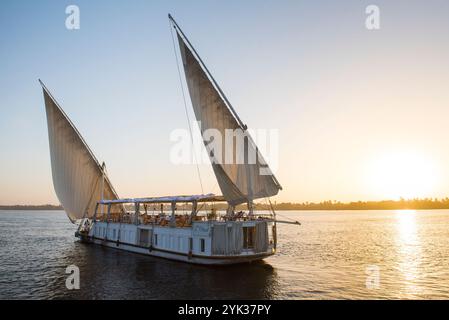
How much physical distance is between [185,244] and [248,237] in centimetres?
629

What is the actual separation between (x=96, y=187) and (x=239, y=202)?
31323 mm

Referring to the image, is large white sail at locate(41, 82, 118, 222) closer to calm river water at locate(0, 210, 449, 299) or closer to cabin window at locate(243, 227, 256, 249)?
→ calm river water at locate(0, 210, 449, 299)

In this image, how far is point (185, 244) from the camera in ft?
112

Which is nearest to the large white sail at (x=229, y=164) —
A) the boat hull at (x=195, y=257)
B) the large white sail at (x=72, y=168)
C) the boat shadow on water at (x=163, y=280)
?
the boat hull at (x=195, y=257)

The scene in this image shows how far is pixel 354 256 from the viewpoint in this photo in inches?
1868

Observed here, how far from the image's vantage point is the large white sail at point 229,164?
33406 millimetres

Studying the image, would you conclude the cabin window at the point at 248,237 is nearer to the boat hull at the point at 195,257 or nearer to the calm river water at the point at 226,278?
the boat hull at the point at 195,257

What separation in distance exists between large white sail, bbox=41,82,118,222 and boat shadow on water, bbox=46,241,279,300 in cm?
1596

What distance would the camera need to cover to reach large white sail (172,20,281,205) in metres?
33.4

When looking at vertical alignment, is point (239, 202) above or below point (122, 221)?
above

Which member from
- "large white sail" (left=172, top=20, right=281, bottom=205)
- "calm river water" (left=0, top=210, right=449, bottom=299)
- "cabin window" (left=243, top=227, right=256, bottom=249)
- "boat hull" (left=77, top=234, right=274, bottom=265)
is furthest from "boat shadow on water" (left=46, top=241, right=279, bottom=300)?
"large white sail" (left=172, top=20, right=281, bottom=205)
